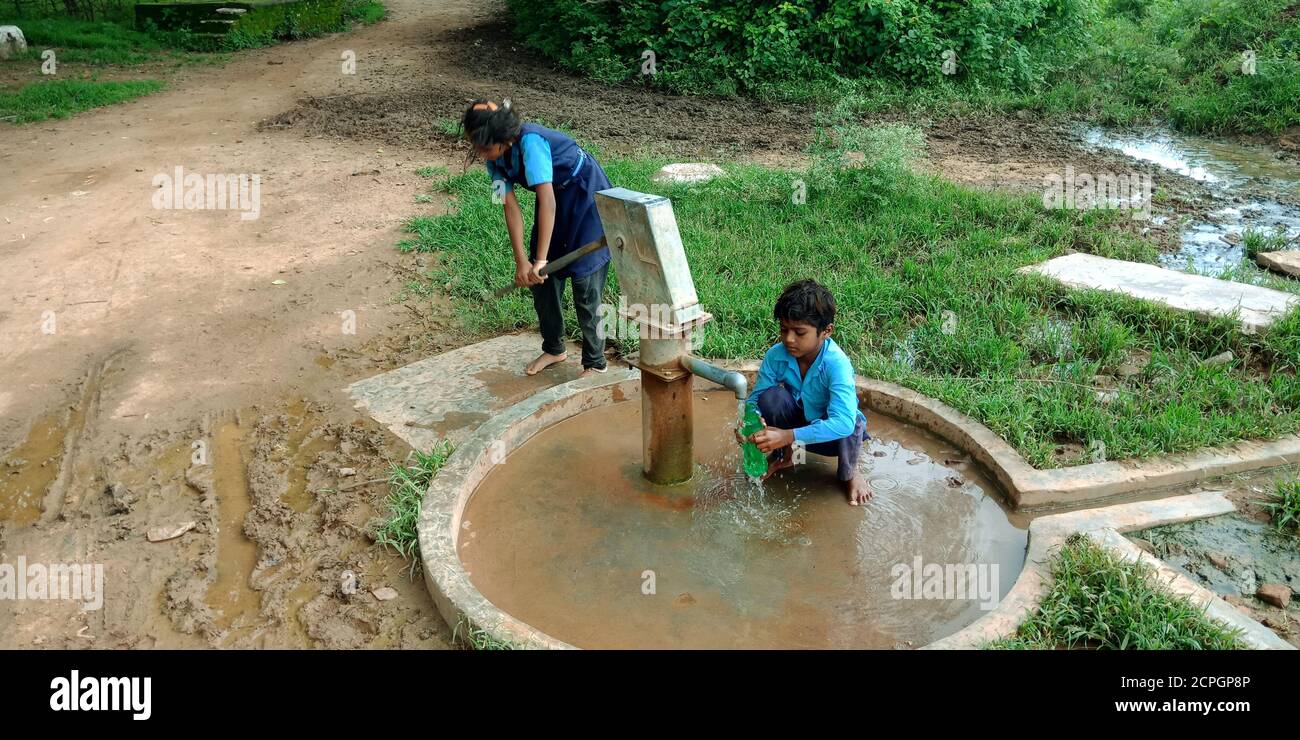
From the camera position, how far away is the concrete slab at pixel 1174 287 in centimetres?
418

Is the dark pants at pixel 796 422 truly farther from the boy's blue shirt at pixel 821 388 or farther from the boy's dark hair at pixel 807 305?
the boy's dark hair at pixel 807 305

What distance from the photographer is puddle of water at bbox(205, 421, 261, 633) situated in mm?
2807

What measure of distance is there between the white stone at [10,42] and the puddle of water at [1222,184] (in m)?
10.2

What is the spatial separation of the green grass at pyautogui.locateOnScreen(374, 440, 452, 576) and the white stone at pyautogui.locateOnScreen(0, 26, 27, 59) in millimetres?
9142

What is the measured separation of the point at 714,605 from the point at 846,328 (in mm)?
1896

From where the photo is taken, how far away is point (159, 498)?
3.31 metres

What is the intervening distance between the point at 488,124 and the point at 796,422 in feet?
4.98

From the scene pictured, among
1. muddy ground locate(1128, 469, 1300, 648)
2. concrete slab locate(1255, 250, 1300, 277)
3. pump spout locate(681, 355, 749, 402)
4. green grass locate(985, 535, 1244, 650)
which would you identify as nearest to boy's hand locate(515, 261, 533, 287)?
pump spout locate(681, 355, 749, 402)

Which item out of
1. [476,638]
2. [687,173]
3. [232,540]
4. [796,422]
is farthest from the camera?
[687,173]

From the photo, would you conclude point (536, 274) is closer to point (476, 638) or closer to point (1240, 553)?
point (476, 638)

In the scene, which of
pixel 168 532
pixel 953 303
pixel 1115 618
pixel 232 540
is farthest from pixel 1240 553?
pixel 168 532

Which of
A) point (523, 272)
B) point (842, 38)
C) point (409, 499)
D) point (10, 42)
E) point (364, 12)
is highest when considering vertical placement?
point (364, 12)

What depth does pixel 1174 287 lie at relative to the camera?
448cm

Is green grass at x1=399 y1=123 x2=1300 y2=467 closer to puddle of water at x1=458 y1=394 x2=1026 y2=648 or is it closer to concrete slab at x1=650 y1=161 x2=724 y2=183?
concrete slab at x1=650 y1=161 x2=724 y2=183
